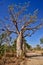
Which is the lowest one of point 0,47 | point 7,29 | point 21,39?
point 0,47

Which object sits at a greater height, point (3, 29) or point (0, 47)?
point (3, 29)

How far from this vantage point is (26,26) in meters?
18.3

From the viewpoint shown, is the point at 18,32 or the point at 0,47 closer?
the point at 0,47

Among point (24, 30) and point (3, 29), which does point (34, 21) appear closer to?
point (24, 30)

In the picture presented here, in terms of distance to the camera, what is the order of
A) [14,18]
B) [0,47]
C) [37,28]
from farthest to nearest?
[37,28] < [14,18] < [0,47]

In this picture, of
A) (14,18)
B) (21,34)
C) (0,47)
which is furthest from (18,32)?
(0,47)

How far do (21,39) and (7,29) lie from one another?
176cm

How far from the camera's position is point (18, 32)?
18.1m

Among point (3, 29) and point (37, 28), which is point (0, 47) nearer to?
point (3, 29)

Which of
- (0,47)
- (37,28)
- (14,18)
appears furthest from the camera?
(37,28)

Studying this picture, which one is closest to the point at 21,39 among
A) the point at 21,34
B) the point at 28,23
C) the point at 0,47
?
the point at 21,34

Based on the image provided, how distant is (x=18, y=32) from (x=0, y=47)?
336cm

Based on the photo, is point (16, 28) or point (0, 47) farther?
point (16, 28)

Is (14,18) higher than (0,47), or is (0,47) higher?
(14,18)
